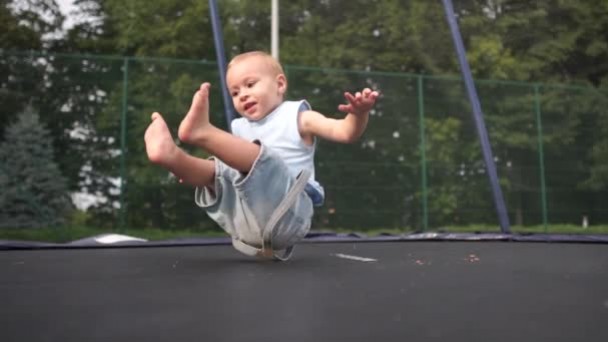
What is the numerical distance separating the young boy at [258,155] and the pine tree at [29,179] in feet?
6.90

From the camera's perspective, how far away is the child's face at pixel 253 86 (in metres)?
1.21

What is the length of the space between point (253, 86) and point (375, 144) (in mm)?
2381

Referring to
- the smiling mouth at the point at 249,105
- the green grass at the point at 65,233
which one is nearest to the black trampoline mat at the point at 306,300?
the smiling mouth at the point at 249,105

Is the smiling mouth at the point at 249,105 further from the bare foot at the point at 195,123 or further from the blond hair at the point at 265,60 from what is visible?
the bare foot at the point at 195,123

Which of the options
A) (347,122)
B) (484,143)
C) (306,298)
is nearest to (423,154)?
(484,143)

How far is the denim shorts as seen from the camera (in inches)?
39.7

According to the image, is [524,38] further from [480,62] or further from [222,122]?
[222,122]

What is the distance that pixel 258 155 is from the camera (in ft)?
3.24

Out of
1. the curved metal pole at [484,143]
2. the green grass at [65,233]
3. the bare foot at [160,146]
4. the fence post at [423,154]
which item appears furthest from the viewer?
the fence post at [423,154]

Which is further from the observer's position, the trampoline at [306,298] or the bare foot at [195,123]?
the bare foot at [195,123]

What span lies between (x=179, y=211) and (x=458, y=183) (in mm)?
1676

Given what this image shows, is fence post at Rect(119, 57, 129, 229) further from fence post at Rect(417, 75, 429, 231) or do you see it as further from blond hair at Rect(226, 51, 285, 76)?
blond hair at Rect(226, 51, 285, 76)

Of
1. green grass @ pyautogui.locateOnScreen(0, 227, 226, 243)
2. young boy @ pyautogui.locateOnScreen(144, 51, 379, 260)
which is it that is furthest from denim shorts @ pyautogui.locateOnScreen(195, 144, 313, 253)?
green grass @ pyautogui.locateOnScreen(0, 227, 226, 243)

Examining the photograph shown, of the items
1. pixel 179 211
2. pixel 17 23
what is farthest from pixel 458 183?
pixel 17 23
